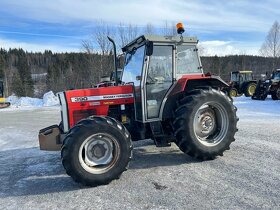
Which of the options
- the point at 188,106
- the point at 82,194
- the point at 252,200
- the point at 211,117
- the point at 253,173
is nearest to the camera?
the point at 252,200

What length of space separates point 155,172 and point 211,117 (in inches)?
65.4

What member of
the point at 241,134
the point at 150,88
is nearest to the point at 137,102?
the point at 150,88

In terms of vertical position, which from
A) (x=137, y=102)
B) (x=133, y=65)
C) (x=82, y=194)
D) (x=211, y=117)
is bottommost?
(x=82, y=194)

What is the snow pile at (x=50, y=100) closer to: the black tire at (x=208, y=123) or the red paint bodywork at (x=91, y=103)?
the red paint bodywork at (x=91, y=103)

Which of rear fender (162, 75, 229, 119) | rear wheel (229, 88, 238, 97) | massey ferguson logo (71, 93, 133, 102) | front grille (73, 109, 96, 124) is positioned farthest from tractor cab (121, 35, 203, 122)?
rear wheel (229, 88, 238, 97)

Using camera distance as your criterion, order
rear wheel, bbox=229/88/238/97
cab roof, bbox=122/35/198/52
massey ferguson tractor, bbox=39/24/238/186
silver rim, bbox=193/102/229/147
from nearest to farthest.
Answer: massey ferguson tractor, bbox=39/24/238/186 < cab roof, bbox=122/35/198/52 < silver rim, bbox=193/102/229/147 < rear wheel, bbox=229/88/238/97

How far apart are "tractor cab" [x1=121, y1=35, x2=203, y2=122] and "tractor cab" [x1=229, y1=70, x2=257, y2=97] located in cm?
1887

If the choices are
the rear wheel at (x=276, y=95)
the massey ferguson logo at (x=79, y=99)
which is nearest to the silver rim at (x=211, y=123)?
the massey ferguson logo at (x=79, y=99)

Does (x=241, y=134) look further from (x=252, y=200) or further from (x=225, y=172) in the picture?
(x=252, y=200)

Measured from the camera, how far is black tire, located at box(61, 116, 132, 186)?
4.41 meters

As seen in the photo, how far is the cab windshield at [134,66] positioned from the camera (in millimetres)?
5552

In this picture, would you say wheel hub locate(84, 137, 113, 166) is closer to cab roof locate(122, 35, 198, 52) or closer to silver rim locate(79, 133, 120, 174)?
silver rim locate(79, 133, 120, 174)

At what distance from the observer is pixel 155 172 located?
5.00 metres

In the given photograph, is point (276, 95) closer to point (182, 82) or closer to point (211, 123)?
point (211, 123)
